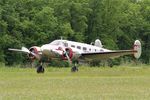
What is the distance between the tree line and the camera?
246 ft

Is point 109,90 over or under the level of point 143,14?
under

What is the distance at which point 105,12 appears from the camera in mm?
86688

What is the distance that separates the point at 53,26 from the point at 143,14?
26016 millimetres

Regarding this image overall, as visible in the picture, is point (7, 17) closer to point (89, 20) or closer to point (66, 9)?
point (66, 9)

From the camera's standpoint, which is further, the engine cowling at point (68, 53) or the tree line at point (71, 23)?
the tree line at point (71, 23)

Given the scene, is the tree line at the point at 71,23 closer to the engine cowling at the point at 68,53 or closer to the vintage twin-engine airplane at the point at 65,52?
the vintage twin-engine airplane at the point at 65,52

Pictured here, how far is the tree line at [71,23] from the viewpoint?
246 feet

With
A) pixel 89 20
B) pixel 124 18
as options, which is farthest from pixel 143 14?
pixel 89 20

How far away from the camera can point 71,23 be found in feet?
271

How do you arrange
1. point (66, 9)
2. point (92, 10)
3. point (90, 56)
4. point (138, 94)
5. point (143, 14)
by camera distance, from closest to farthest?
point (138, 94)
point (90, 56)
point (66, 9)
point (92, 10)
point (143, 14)

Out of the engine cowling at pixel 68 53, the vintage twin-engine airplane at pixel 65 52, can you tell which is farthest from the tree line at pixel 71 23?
the engine cowling at pixel 68 53

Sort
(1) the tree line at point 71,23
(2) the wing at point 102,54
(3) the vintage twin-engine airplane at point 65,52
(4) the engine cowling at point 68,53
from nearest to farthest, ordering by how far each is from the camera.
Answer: (3) the vintage twin-engine airplane at point 65,52, (4) the engine cowling at point 68,53, (2) the wing at point 102,54, (1) the tree line at point 71,23

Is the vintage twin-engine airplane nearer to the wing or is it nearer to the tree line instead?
the wing

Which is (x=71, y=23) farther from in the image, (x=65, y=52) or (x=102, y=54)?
(x=65, y=52)
